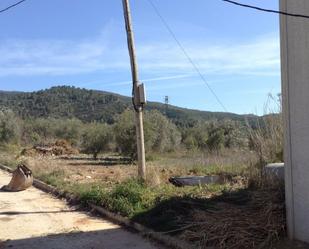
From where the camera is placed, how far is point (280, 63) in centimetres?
747

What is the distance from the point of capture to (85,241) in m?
9.09

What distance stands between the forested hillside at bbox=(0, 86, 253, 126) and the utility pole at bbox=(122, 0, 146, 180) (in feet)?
218

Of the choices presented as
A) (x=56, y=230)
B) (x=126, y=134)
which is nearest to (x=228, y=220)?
(x=56, y=230)

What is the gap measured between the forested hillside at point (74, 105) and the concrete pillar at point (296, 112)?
73.4m

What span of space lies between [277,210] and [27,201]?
794 cm

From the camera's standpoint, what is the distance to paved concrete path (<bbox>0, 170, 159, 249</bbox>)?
8.91m

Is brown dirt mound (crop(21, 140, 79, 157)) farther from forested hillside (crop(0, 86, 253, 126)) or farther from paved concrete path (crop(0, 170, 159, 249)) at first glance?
forested hillside (crop(0, 86, 253, 126))

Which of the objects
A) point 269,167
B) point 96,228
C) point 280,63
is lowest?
point 96,228

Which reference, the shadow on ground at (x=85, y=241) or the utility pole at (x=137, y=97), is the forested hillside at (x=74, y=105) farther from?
the shadow on ground at (x=85, y=241)

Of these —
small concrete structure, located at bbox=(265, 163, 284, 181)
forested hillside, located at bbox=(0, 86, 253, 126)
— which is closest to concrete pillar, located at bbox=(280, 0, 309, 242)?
small concrete structure, located at bbox=(265, 163, 284, 181)

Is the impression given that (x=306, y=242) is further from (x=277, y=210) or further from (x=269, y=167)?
(x=269, y=167)

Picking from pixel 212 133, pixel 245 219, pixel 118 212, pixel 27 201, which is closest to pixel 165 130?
pixel 212 133

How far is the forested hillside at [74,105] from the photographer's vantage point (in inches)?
3398

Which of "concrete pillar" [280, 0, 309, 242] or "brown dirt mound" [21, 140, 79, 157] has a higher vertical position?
"concrete pillar" [280, 0, 309, 242]
